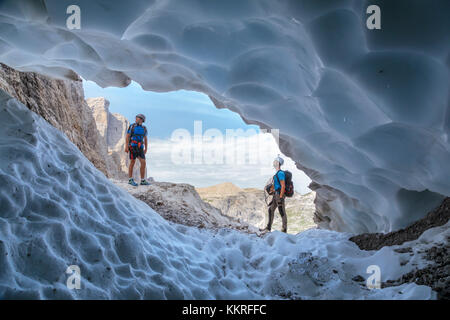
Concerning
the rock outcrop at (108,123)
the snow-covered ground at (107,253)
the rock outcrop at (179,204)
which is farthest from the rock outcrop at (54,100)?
the rock outcrop at (108,123)

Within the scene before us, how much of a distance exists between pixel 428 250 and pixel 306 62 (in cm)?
276

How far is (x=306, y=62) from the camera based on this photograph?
11.3 feet

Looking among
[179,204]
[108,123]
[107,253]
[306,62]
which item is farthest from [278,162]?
[108,123]

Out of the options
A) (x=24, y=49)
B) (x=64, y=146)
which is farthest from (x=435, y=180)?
(x=24, y=49)

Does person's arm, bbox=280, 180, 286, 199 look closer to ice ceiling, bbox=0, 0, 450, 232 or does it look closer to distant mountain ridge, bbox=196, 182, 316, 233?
ice ceiling, bbox=0, 0, 450, 232

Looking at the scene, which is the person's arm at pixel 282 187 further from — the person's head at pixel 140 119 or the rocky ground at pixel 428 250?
the person's head at pixel 140 119

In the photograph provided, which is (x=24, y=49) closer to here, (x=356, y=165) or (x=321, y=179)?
(x=356, y=165)

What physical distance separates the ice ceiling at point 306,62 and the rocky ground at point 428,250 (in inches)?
9.7

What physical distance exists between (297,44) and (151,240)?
3.08m

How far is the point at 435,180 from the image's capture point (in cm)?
355

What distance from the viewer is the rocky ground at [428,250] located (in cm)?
284

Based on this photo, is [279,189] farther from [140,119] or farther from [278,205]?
[140,119]
